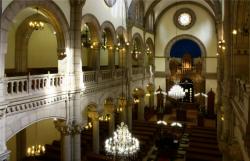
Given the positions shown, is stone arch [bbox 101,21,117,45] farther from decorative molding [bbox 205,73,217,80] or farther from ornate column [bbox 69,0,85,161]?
decorative molding [bbox 205,73,217,80]

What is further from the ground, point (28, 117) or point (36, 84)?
point (36, 84)

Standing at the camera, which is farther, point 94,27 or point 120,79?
point 120,79

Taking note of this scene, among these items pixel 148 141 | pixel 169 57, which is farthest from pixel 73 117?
pixel 169 57

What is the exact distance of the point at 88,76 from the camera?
1585 centimetres

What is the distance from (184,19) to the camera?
1187 inches

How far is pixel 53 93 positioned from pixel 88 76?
3724 mm

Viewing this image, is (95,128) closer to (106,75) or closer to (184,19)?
(106,75)

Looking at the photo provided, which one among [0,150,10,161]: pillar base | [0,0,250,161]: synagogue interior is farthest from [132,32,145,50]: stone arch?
[0,150,10,161]: pillar base

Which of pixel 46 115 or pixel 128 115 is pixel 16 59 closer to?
pixel 46 115

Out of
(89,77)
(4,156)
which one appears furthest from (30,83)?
(89,77)

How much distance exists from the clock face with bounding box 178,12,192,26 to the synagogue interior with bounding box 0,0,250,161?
0.37 ft

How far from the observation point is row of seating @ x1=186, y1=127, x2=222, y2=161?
15473mm

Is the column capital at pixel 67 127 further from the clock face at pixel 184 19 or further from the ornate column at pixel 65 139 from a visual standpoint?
the clock face at pixel 184 19

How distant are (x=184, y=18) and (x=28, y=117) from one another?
23.6 m
